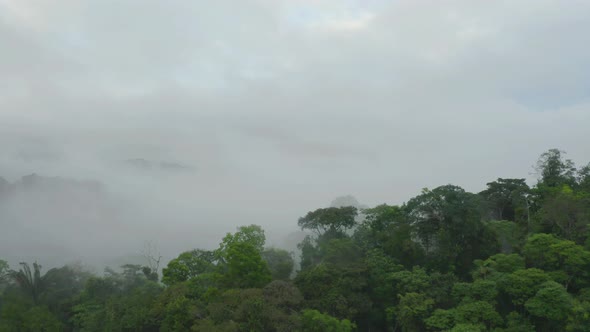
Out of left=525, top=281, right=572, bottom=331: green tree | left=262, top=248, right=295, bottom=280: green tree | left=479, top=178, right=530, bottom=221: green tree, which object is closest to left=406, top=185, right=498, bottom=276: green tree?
left=525, top=281, right=572, bottom=331: green tree

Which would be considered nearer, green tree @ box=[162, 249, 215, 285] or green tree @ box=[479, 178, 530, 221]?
green tree @ box=[162, 249, 215, 285]

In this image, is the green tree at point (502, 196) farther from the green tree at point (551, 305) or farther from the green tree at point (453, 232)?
the green tree at point (551, 305)

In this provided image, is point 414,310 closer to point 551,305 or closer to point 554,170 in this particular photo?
point 551,305

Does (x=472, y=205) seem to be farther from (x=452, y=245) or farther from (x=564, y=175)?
(x=564, y=175)

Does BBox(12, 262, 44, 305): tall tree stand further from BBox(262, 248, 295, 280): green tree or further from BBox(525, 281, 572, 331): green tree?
BBox(525, 281, 572, 331): green tree

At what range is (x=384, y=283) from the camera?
32.5m

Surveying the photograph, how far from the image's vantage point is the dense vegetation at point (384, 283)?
25.7 m

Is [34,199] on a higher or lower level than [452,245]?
higher

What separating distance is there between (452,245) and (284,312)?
1488cm

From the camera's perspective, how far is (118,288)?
1726 inches

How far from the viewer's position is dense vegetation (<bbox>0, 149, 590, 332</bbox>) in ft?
84.4

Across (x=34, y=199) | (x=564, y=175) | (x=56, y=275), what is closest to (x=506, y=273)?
(x=564, y=175)

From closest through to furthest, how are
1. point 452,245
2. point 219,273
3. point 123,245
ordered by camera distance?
point 452,245, point 219,273, point 123,245

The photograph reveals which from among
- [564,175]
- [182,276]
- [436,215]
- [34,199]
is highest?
[34,199]
